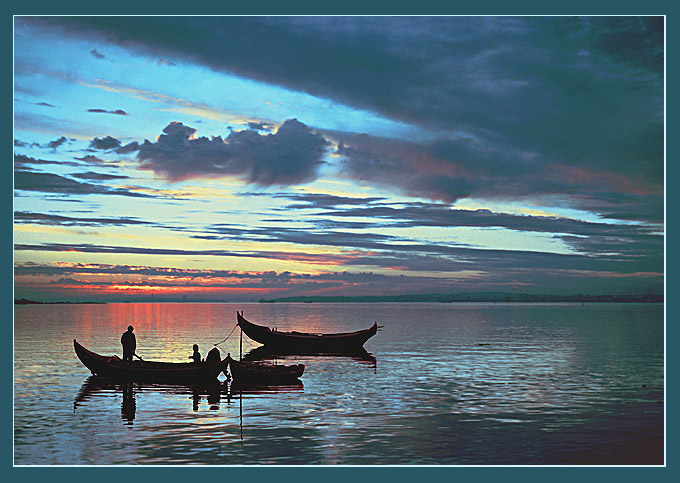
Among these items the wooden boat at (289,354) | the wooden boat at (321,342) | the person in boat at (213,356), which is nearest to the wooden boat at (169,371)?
the person in boat at (213,356)

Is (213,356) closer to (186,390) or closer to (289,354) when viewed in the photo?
(186,390)

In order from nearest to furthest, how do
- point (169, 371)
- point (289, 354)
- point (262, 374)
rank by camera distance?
point (169, 371), point (262, 374), point (289, 354)

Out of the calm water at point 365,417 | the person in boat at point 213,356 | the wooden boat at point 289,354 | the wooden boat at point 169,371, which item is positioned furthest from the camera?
the wooden boat at point 289,354

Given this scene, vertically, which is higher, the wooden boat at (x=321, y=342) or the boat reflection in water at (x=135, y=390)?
the boat reflection in water at (x=135, y=390)

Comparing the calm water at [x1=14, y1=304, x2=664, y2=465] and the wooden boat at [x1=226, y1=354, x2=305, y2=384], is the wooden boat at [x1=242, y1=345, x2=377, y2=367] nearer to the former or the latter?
the calm water at [x1=14, y1=304, x2=664, y2=465]

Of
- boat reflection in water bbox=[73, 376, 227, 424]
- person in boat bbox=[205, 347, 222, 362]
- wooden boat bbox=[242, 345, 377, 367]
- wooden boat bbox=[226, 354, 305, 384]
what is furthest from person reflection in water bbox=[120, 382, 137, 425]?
wooden boat bbox=[242, 345, 377, 367]

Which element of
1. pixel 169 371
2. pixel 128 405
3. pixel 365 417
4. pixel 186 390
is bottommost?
pixel 186 390

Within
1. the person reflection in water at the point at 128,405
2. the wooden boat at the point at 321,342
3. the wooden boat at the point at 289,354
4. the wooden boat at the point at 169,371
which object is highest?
the wooden boat at the point at 169,371

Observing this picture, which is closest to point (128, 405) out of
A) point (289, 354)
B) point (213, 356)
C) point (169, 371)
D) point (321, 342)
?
point (169, 371)

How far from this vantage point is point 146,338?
217 ft

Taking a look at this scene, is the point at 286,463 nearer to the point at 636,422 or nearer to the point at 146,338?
the point at 636,422

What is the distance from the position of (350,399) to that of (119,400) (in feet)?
30.9

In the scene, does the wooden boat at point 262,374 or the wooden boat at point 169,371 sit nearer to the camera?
the wooden boat at point 169,371

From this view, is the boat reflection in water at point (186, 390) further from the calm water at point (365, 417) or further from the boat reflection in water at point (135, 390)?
the calm water at point (365, 417)
